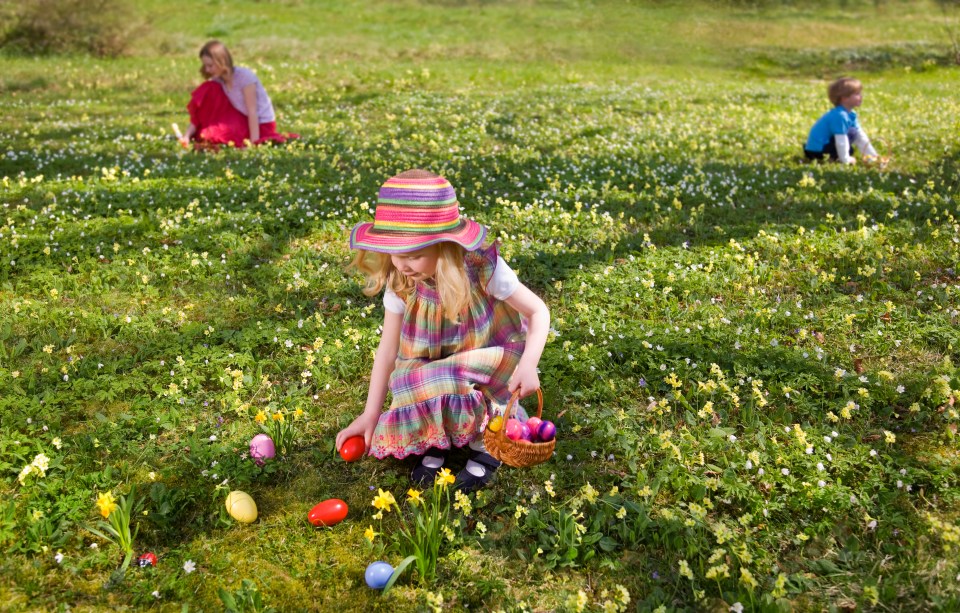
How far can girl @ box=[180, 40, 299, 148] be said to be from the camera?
11664 millimetres


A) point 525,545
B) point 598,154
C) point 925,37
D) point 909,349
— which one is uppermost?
point 925,37

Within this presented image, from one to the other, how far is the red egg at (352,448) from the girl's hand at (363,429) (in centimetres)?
2

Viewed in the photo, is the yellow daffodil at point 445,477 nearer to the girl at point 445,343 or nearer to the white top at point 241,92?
the girl at point 445,343

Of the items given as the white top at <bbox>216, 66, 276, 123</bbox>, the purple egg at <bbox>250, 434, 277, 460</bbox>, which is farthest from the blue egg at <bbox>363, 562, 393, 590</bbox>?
the white top at <bbox>216, 66, 276, 123</bbox>

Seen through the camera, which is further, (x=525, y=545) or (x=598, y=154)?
(x=598, y=154)

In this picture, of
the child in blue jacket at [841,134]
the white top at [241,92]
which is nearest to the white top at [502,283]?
the child in blue jacket at [841,134]

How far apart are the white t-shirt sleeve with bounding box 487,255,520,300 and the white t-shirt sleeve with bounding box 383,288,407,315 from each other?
0.57m

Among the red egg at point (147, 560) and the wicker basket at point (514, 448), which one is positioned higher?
the wicker basket at point (514, 448)

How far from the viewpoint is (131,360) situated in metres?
5.48

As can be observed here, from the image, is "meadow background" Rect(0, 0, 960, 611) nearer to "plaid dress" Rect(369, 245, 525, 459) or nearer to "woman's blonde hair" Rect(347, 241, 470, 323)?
"plaid dress" Rect(369, 245, 525, 459)

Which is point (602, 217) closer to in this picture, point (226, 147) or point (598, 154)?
point (598, 154)

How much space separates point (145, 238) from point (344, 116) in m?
7.62

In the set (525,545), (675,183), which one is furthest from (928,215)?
(525,545)

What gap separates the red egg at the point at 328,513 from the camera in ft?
13.1
